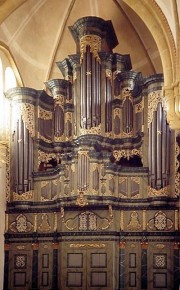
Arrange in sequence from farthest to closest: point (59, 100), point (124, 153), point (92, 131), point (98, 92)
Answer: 1. point (59, 100)
2. point (98, 92)
3. point (124, 153)
4. point (92, 131)

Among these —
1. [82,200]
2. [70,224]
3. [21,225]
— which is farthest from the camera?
[21,225]

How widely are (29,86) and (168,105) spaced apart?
6809 millimetres

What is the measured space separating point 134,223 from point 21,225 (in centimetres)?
353

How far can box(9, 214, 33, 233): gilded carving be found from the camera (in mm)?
21422

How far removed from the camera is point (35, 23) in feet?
75.7

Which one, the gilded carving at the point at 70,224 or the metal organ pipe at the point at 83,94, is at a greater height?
the metal organ pipe at the point at 83,94

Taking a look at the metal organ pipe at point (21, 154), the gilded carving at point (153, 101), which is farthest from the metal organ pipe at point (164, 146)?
the metal organ pipe at point (21, 154)

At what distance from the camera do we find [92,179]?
2031 centimetres

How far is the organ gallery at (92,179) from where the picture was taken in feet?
66.7

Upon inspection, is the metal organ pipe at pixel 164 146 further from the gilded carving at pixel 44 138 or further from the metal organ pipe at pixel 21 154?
the metal organ pipe at pixel 21 154

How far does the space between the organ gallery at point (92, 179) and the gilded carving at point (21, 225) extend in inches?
1.2

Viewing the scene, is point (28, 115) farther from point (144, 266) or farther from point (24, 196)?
point (144, 266)

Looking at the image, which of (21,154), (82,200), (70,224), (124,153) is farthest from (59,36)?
(70,224)

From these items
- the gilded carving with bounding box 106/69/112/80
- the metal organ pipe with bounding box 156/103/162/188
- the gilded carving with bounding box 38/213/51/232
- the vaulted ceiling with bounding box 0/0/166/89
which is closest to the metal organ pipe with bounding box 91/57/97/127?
the gilded carving with bounding box 106/69/112/80
